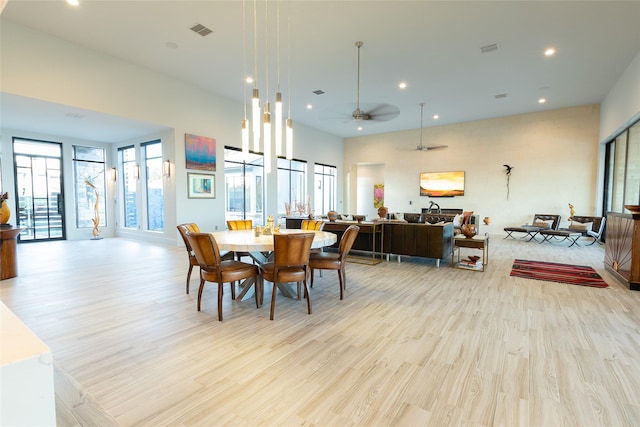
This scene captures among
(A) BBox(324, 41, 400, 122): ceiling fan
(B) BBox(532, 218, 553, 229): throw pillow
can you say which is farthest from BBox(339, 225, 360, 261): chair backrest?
(B) BBox(532, 218, 553, 229): throw pillow

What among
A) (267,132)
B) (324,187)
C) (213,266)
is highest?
(267,132)

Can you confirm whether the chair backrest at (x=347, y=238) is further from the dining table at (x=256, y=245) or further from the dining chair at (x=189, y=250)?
the dining chair at (x=189, y=250)

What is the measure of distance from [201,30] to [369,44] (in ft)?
9.84

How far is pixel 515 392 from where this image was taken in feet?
6.62

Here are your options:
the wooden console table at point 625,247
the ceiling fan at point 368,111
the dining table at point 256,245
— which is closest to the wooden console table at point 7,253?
the dining table at point 256,245

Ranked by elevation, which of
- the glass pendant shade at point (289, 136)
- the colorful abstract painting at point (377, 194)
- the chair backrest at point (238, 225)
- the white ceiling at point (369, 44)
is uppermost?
the white ceiling at point (369, 44)

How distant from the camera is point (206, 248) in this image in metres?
3.16

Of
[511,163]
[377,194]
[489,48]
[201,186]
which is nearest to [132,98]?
[201,186]

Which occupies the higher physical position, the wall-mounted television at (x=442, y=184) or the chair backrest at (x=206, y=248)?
the wall-mounted television at (x=442, y=184)

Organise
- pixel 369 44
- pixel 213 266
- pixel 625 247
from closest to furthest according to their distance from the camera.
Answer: pixel 213 266
pixel 625 247
pixel 369 44

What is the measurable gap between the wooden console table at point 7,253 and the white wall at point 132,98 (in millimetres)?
2501

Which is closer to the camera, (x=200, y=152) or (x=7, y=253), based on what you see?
(x=7, y=253)

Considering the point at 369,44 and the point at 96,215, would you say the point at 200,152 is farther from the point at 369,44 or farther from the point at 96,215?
the point at 369,44

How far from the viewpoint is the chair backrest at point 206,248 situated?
3102 millimetres
